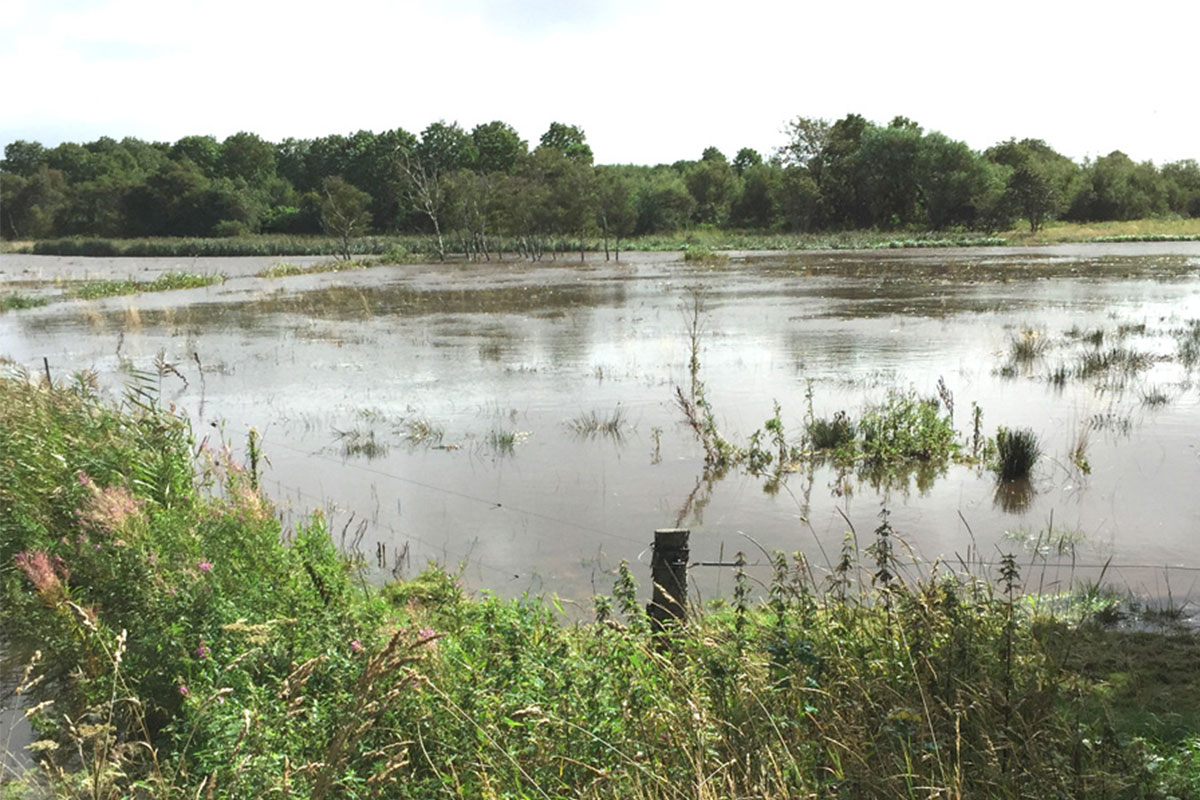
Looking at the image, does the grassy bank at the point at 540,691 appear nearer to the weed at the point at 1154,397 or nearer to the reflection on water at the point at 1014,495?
the reflection on water at the point at 1014,495

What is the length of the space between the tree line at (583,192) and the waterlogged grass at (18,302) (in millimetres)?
26926

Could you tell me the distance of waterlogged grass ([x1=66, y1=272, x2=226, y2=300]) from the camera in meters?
34.7

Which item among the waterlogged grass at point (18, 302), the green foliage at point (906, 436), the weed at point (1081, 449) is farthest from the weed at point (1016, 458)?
the waterlogged grass at point (18, 302)

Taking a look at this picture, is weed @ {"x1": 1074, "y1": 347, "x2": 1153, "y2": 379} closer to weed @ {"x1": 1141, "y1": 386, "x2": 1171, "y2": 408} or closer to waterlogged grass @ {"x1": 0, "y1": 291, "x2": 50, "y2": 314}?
weed @ {"x1": 1141, "y1": 386, "x2": 1171, "y2": 408}

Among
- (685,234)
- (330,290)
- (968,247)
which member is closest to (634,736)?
(330,290)

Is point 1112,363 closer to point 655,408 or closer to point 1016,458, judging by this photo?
point 1016,458

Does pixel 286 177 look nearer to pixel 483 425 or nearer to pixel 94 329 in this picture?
pixel 94 329

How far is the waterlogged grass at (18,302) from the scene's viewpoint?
3031 centimetres

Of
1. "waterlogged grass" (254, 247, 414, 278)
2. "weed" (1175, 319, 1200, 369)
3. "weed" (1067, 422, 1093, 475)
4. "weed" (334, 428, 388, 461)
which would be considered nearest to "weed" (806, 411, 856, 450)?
"weed" (1067, 422, 1093, 475)

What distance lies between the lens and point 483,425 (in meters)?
12.4

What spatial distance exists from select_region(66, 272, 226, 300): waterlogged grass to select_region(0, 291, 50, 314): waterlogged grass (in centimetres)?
169

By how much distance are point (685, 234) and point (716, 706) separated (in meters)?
74.8

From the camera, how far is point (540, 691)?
3.57 meters

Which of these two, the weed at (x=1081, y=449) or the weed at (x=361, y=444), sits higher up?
the weed at (x=1081, y=449)
